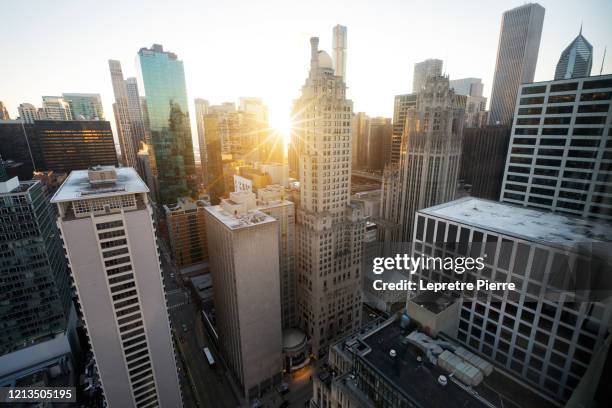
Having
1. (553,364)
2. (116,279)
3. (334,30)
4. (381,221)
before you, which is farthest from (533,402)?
(334,30)

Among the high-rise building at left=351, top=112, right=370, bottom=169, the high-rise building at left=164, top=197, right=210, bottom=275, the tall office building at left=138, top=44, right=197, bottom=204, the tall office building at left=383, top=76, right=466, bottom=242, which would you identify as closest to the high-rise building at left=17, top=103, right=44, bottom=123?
the tall office building at left=138, top=44, right=197, bottom=204

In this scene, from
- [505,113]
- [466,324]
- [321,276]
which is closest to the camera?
[466,324]

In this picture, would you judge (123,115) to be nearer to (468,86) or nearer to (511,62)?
(468,86)

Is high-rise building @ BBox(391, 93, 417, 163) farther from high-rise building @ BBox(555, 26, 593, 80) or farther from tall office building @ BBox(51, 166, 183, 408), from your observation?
tall office building @ BBox(51, 166, 183, 408)

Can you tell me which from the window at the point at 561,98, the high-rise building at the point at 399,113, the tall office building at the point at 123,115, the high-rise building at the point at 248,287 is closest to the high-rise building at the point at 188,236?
the high-rise building at the point at 248,287

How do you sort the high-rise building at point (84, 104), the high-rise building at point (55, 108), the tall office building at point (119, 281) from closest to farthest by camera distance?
the tall office building at point (119, 281) → the high-rise building at point (55, 108) → the high-rise building at point (84, 104)

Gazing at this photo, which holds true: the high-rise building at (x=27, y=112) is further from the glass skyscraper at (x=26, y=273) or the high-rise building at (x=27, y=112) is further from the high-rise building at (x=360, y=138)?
the high-rise building at (x=360, y=138)

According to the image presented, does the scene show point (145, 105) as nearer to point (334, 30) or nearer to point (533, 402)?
point (334, 30)
